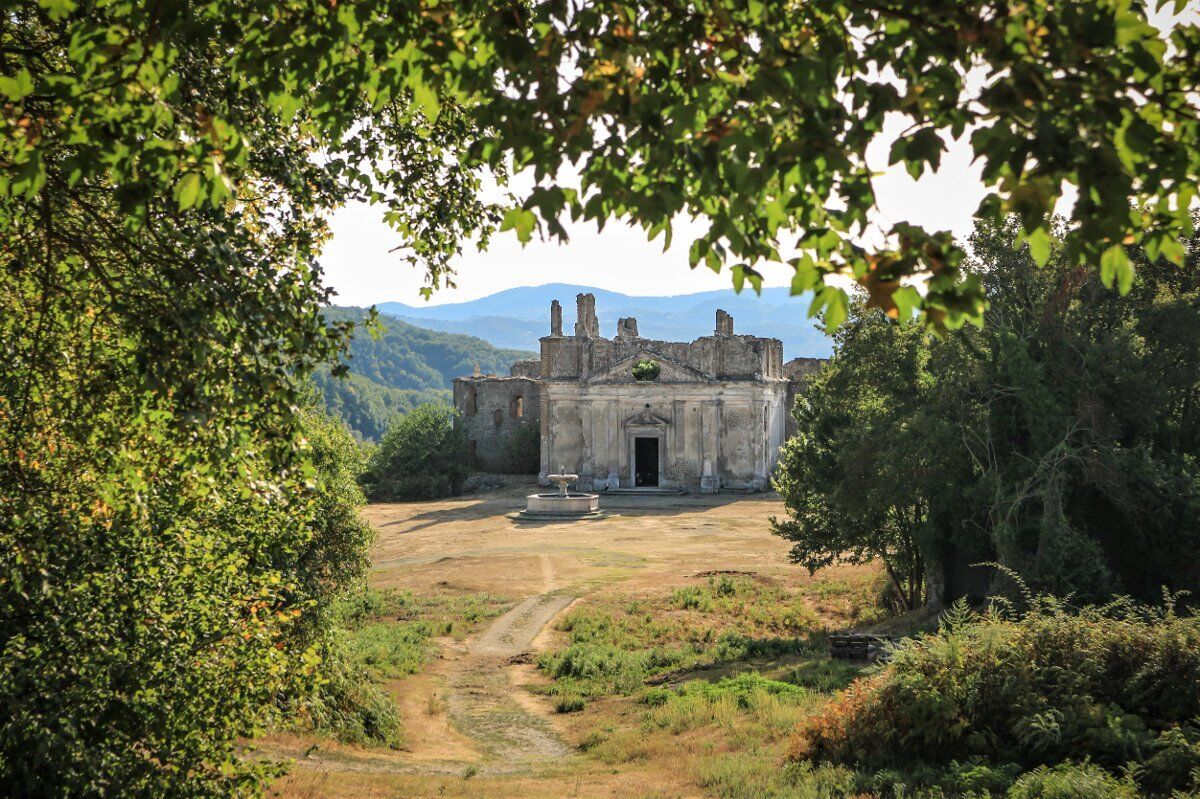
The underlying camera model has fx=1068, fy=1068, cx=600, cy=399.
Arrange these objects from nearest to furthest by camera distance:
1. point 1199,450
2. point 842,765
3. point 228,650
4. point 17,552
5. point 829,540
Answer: point 17,552 < point 228,650 < point 842,765 < point 1199,450 < point 829,540

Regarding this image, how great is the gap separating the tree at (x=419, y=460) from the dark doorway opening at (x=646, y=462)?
8688mm

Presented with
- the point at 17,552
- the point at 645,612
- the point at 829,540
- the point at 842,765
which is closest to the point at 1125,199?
the point at 17,552

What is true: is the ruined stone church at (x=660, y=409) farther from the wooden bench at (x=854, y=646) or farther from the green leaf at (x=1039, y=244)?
the green leaf at (x=1039, y=244)

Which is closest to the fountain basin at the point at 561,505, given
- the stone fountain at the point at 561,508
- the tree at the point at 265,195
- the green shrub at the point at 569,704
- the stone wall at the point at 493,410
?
the stone fountain at the point at 561,508

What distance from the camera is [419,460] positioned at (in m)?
50.9

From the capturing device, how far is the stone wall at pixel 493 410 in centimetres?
5572

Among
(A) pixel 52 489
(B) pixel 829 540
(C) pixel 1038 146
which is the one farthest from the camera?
(B) pixel 829 540

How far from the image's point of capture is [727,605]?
79.0 feet

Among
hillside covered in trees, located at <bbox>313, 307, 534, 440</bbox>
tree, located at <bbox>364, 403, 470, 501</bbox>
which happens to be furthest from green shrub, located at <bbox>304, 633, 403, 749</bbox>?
hillside covered in trees, located at <bbox>313, 307, 534, 440</bbox>

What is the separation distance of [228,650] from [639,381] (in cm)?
4204

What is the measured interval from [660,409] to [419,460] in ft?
38.5

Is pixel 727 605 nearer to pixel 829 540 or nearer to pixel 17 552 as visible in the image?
pixel 829 540

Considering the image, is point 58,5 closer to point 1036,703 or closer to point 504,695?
point 1036,703

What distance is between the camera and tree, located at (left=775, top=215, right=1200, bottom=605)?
16.7 meters
